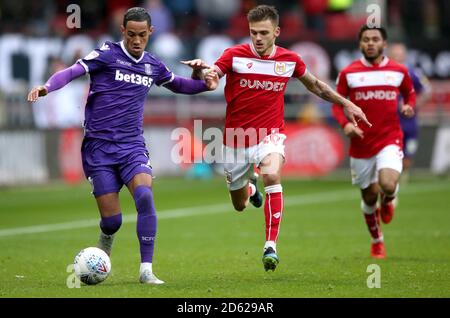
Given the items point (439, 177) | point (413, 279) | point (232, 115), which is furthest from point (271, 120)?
point (439, 177)

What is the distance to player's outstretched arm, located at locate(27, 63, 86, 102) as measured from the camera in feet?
31.9

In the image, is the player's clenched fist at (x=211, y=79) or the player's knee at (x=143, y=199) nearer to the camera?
the player's knee at (x=143, y=199)

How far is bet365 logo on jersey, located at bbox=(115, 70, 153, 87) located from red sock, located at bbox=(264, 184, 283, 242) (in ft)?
5.45

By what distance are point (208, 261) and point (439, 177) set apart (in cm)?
1434

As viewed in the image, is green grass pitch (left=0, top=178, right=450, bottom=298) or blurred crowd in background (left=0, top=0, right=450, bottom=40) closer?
green grass pitch (left=0, top=178, right=450, bottom=298)

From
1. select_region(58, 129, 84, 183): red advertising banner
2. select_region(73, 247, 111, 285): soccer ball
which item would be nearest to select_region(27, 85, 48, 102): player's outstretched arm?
select_region(73, 247, 111, 285): soccer ball

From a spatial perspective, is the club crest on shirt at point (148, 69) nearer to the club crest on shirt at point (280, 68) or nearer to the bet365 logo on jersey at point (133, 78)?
the bet365 logo on jersey at point (133, 78)

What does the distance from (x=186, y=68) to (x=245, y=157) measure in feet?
50.5

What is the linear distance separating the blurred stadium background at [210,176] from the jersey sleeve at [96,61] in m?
2.06

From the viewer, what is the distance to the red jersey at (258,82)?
11.3 meters

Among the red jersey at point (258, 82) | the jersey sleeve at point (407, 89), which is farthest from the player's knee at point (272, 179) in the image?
the jersey sleeve at point (407, 89)

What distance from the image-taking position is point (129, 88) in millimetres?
10555

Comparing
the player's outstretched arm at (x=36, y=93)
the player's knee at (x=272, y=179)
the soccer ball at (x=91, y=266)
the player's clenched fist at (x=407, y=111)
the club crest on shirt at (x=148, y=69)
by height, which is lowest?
the soccer ball at (x=91, y=266)

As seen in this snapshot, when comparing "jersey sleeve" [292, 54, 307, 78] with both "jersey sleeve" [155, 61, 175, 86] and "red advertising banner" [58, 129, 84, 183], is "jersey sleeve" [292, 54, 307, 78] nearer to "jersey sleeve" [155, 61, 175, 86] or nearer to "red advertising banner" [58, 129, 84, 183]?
"jersey sleeve" [155, 61, 175, 86]
